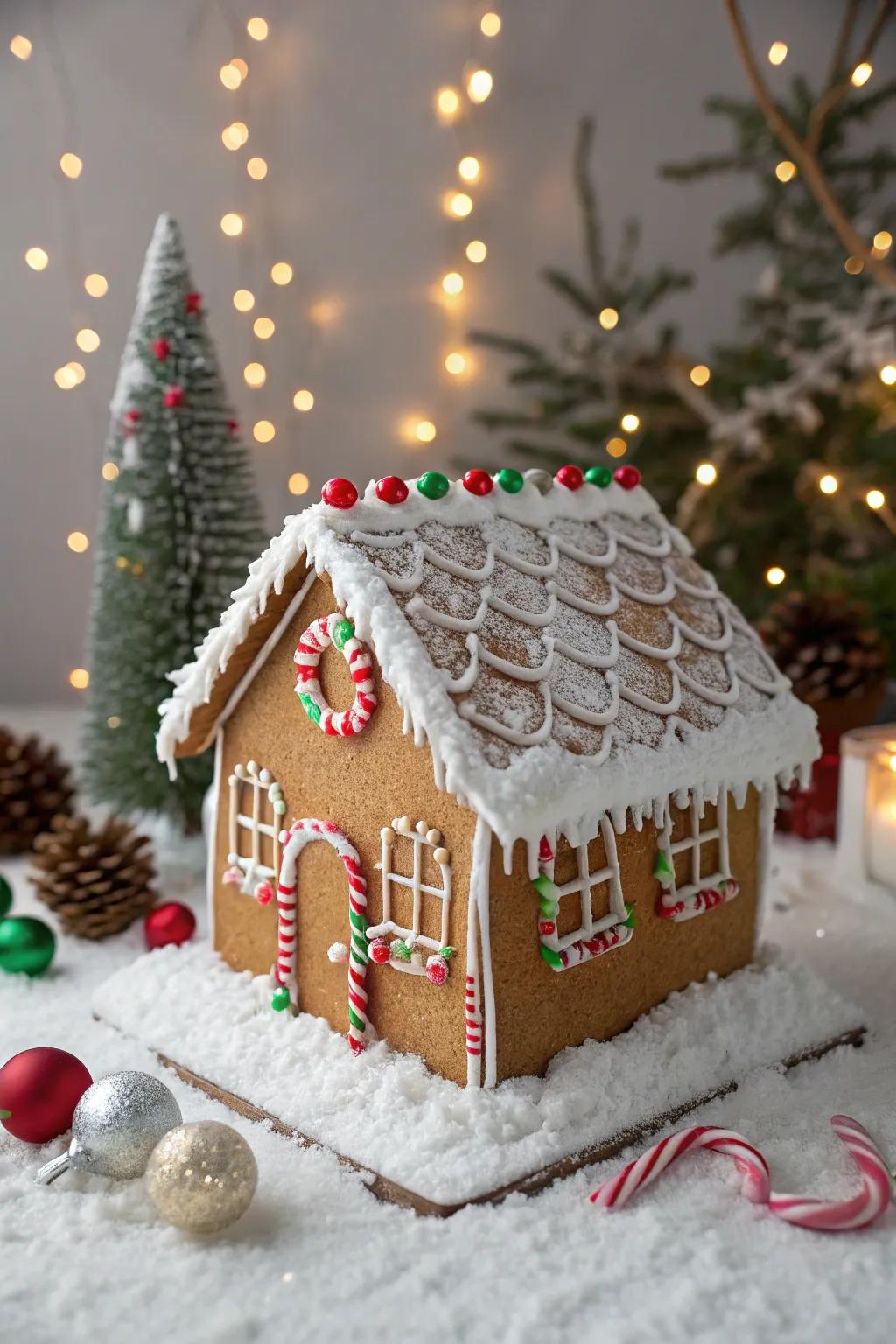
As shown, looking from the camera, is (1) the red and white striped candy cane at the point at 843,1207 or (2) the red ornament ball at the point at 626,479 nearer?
(1) the red and white striped candy cane at the point at 843,1207

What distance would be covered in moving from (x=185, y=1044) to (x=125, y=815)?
1102 mm

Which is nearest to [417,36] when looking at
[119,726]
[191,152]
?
[191,152]

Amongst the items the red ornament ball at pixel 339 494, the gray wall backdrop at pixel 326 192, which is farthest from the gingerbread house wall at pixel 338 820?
the gray wall backdrop at pixel 326 192

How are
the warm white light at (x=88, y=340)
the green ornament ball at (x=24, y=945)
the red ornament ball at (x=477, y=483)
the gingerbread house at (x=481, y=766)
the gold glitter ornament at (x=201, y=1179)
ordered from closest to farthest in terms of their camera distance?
1. the gold glitter ornament at (x=201, y=1179)
2. the gingerbread house at (x=481, y=766)
3. the red ornament ball at (x=477, y=483)
4. the green ornament ball at (x=24, y=945)
5. the warm white light at (x=88, y=340)

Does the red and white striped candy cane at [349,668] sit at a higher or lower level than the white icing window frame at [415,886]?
higher

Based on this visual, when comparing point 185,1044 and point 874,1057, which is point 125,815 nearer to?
point 185,1044

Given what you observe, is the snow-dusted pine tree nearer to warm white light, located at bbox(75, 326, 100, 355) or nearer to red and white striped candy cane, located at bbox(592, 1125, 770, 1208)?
warm white light, located at bbox(75, 326, 100, 355)

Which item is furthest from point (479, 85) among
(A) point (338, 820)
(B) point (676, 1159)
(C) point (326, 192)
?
(B) point (676, 1159)

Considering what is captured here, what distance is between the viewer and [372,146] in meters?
4.00

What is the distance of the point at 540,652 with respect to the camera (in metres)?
1.83

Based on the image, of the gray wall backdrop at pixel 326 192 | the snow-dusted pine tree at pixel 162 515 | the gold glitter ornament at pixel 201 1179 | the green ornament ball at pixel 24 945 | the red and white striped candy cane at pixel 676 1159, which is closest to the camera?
the gold glitter ornament at pixel 201 1179

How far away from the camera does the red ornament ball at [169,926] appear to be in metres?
2.37

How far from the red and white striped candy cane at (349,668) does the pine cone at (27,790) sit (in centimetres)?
140

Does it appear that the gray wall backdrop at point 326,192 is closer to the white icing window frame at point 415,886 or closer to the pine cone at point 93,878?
the pine cone at point 93,878
